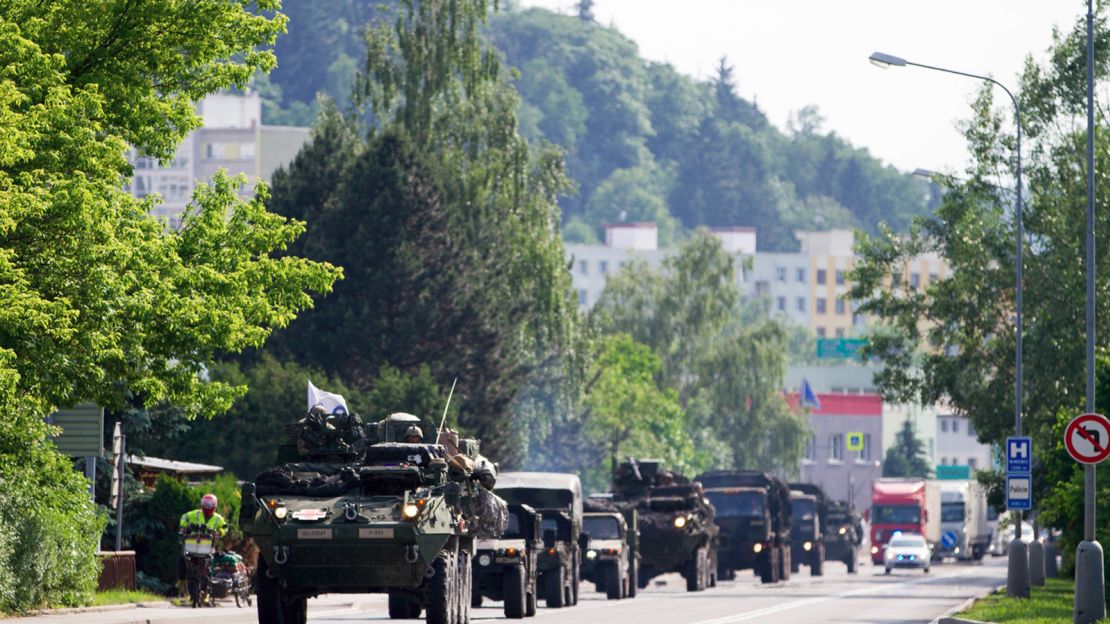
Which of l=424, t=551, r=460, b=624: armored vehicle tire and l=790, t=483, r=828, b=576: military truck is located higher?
l=424, t=551, r=460, b=624: armored vehicle tire

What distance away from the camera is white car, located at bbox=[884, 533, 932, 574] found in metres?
76.1

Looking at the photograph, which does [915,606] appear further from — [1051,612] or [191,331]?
[191,331]

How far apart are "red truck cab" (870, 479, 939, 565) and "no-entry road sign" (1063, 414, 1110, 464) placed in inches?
2409

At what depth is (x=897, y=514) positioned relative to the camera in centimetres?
8881

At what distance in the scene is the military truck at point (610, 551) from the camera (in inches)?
1614

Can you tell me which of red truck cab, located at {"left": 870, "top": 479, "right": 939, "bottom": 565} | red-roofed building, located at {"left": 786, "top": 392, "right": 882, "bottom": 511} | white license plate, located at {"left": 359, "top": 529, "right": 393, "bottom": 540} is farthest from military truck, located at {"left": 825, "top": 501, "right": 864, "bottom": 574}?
red-roofed building, located at {"left": 786, "top": 392, "right": 882, "bottom": 511}

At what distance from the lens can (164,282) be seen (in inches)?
1141

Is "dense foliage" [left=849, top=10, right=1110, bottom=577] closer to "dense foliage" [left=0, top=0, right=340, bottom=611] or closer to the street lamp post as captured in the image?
the street lamp post

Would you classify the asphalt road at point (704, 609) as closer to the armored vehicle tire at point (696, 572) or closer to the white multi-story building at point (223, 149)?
the armored vehicle tire at point (696, 572)

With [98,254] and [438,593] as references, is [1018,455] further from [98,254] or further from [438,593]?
[98,254]

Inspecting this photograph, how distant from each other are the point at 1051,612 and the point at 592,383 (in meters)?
73.3

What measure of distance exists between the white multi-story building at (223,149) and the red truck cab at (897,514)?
317ft

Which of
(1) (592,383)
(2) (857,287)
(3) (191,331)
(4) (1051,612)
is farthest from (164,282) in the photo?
(1) (592,383)

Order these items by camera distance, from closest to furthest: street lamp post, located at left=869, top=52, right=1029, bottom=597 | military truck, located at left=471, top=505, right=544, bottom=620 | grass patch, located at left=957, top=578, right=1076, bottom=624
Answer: grass patch, located at left=957, top=578, right=1076, bottom=624, military truck, located at left=471, top=505, right=544, bottom=620, street lamp post, located at left=869, top=52, right=1029, bottom=597
